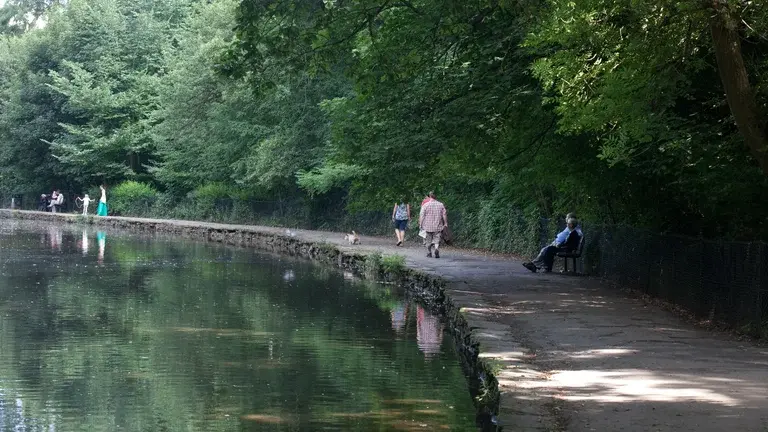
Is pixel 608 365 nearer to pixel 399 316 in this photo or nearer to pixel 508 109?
pixel 399 316

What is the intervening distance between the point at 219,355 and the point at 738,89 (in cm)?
759

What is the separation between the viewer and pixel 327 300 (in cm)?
2445

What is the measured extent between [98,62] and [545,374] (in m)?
59.4

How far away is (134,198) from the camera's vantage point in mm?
64875

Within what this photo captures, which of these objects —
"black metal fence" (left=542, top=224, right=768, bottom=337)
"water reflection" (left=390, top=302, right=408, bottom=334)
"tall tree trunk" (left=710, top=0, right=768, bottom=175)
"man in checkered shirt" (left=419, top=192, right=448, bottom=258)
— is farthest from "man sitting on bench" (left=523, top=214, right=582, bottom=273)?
"tall tree trunk" (left=710, top=0, right=768, bottom=175)

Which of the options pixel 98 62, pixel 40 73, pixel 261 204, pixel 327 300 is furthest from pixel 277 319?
pixel 40 73

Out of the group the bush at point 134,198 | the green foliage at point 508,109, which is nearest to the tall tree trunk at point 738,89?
the green foliage at point 508,109

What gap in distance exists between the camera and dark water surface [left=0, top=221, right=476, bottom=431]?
12227 millimetres

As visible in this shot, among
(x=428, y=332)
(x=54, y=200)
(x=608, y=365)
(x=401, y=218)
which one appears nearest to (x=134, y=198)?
(x=54, y=200)

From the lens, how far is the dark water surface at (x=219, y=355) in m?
12.2

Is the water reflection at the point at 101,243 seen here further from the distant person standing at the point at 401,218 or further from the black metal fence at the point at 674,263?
the black metal fence at the point at 674,263

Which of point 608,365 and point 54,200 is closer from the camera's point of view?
point 608,365

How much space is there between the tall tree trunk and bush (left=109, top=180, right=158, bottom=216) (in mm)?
52959

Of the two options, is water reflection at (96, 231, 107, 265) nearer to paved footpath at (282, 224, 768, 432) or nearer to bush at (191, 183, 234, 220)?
bush at (191, 183, 234, 220)
